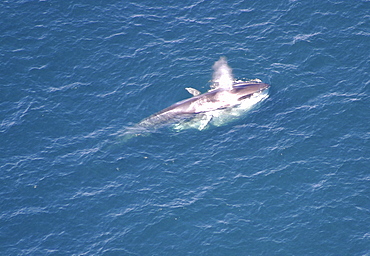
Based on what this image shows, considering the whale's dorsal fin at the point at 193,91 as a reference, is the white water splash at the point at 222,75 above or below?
above

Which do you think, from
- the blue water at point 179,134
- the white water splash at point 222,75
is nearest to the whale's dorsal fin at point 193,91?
the blue water at point 179,134

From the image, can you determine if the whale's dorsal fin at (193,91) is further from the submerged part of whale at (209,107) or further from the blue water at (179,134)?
the blue water at (179,134)

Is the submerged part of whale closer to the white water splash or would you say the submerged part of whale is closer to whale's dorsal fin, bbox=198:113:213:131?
whale's dorsal fin, bbox=198:113:213:131

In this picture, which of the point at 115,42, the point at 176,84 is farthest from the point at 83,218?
the point at 115,42

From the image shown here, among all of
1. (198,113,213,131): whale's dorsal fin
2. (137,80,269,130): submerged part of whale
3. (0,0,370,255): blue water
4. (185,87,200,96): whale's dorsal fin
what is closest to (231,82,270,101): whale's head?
(137,80,269,130): submerged part of whale

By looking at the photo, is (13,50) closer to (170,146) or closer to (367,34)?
(170,146)

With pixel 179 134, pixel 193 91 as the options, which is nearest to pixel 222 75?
pixel 193 91
